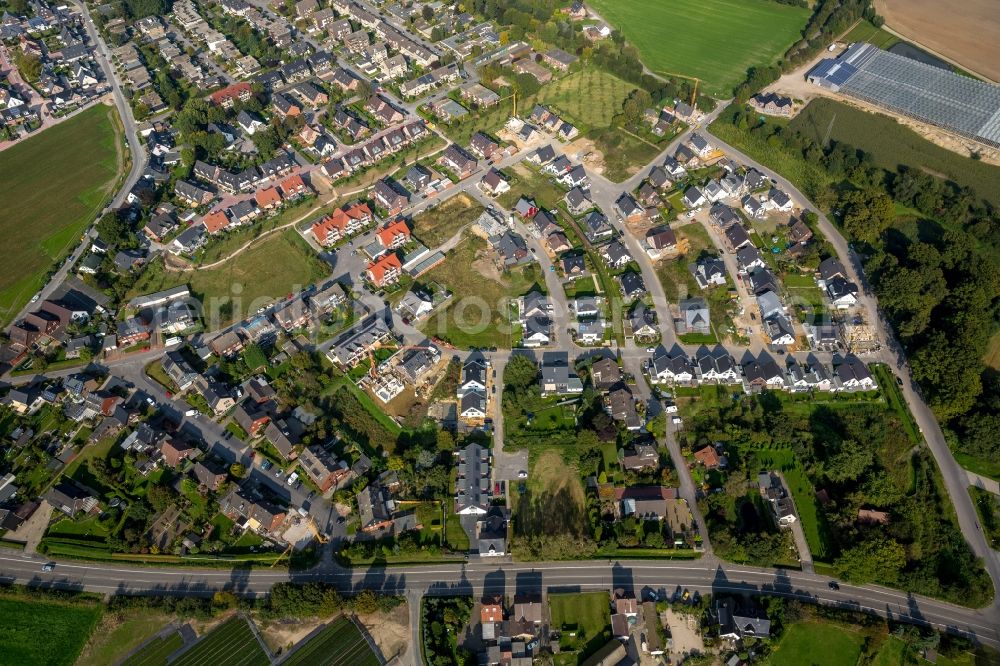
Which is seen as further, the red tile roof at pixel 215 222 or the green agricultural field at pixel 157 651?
the red tile roof at pixel 215 222

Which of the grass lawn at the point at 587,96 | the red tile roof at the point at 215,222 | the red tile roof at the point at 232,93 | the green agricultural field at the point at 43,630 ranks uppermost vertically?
the grass lawn at the point at 587,96

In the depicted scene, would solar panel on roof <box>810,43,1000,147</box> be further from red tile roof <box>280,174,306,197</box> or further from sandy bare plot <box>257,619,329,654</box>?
sandy bare plot <box>257,619,329,654</box>

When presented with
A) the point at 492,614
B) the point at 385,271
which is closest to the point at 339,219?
the point at 385,271

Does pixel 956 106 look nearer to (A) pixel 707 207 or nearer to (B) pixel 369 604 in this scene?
(A) pixel 707 207

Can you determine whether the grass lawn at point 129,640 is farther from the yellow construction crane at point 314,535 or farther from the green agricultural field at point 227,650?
the yellow construction crane at point 314,535

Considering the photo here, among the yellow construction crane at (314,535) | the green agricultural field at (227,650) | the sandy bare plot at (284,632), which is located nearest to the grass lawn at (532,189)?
the yellow construction crane at (314,535)

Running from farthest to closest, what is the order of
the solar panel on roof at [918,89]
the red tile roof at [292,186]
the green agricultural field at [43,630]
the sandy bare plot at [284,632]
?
the solar panel on roof at [918,89] < the red tile roof at [292,186] < the green agricultural field at [43,630] < the sandy bare plot at [284,632]
